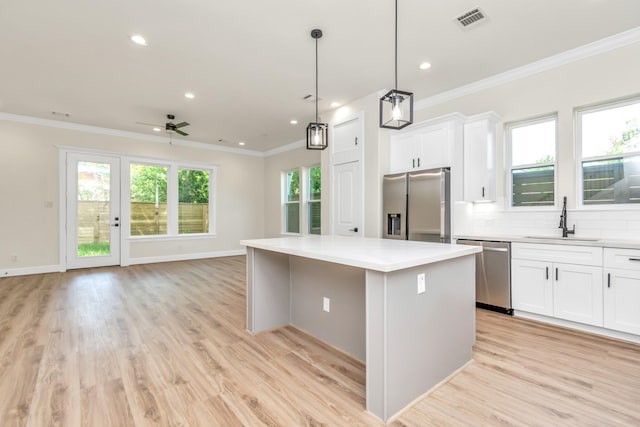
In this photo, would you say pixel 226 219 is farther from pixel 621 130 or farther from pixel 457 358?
pixel 621 130

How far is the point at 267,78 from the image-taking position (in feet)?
13.1

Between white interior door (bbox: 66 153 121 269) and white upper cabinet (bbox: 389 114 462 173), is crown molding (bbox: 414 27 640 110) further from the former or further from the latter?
white interior door (bbox: 66 153 121 269)

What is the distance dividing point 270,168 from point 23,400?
22.6ft

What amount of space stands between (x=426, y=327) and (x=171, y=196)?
6771 millimetres

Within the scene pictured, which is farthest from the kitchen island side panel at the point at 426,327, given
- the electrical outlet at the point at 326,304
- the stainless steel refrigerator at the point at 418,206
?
the stainless steel refrigerator at the point at 418,206

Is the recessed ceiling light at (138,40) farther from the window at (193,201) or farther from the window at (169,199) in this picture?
the window at (193,201)

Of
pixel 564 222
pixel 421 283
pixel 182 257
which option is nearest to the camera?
pixel 421 283

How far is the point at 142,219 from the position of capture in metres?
6.76

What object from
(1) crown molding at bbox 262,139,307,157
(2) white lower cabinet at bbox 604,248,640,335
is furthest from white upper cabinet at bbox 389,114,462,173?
(1) crown molding at bbox 262,139,307,157

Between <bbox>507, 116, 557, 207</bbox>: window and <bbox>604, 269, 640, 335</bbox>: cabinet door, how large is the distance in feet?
3.69

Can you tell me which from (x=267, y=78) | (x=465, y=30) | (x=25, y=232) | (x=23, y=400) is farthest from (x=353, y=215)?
(x=25, y=232)

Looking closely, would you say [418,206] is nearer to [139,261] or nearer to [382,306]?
[382,306]

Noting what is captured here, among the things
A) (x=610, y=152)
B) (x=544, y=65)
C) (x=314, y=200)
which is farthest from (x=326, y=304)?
(x=314, y=200)

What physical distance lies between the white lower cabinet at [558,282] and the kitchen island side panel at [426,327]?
52.8 inches
